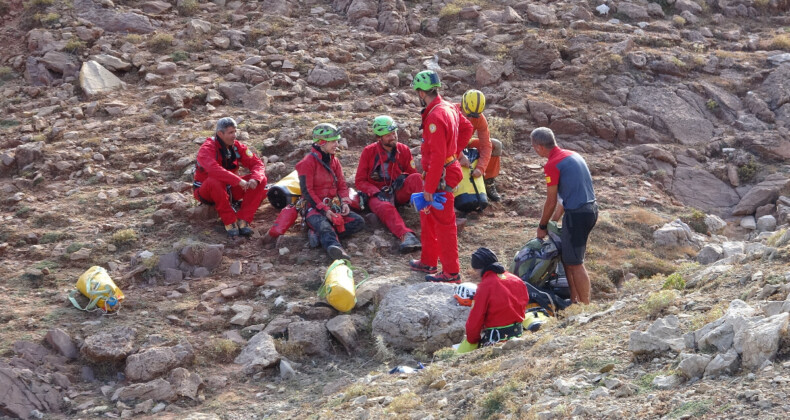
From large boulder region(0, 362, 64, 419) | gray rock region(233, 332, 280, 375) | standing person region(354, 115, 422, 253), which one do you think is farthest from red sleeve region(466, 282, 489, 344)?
large boulder region(0, 362, 64, 419)

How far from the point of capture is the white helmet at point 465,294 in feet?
23.5

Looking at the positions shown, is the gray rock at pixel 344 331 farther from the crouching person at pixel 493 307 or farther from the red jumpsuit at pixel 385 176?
the red jumpsuit at pixel 385 176

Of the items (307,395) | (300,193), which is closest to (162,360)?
(307,395)

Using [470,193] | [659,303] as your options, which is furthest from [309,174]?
[659,303]

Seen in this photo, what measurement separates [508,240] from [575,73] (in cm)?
504

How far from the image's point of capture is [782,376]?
3906 mm

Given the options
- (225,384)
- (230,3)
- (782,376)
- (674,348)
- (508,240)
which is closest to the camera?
(782,376)

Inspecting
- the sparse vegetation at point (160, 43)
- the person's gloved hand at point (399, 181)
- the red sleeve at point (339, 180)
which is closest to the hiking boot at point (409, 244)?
the person's gloved hand at point (399, 181)

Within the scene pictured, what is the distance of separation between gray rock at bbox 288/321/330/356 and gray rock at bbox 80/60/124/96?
272 inches

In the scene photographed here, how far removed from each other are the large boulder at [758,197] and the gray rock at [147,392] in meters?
8.07

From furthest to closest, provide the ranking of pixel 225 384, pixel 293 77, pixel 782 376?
pixel 293 77, pixel 225 384, pixel 782 376

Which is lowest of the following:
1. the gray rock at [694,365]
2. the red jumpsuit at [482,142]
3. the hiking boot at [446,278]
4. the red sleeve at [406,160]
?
the hiking boot at [446,278]

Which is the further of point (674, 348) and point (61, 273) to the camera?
point (61, 273)

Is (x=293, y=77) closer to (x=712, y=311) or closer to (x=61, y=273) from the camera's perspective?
(x=61, y=273)
